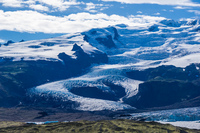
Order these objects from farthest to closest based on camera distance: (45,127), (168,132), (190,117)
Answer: (190,117) < (45,127) < (168,132)

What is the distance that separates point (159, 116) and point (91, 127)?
94.9 m

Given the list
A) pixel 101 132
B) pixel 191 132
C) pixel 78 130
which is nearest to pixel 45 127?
pixel 78 130

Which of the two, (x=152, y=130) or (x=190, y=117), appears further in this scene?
(x=190, y=117)

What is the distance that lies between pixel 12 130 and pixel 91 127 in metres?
26.5

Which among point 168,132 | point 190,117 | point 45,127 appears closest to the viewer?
point 168,132

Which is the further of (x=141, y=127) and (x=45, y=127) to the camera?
(x=45, y=127)

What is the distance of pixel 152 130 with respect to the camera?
97.1 m

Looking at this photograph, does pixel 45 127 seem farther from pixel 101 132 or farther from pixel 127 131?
pixel 127 131

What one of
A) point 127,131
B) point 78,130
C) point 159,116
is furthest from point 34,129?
point 159,116

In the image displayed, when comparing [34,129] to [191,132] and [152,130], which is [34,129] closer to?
[152,130]

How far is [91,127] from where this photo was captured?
10294cm

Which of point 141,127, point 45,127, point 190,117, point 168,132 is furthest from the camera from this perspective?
point 190,117

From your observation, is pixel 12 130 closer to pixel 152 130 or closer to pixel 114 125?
pixel 114 125

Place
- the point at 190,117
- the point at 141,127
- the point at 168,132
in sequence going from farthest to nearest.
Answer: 1. the point at 190,117
2. the point at 141,127
3. the point at 168,132
